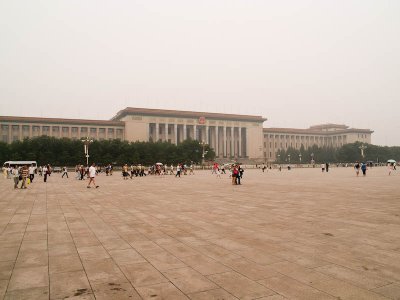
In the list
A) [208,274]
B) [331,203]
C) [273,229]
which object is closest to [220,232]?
[273,229]

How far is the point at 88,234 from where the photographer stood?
705 centimetres

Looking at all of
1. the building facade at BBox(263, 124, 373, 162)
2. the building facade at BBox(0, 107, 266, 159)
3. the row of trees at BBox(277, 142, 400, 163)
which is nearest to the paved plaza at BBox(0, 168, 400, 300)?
the building facade at BBox(0, 107, 266, 159)

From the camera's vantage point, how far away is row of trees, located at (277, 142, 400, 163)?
368 feet

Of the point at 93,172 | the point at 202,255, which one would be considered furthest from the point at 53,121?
the point at 202,255

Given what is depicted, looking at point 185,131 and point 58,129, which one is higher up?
point 185,131

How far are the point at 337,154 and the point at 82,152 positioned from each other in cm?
8886

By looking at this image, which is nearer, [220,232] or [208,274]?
[208,274]

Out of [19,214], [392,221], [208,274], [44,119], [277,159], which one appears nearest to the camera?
[208,274]

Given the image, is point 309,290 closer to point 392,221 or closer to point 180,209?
point 392,221

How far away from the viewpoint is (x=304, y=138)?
13950 cm

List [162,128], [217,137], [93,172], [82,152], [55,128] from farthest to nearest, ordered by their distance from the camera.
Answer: [217,137]
[162,128]
[55,128]
[82,152]
[93,172]

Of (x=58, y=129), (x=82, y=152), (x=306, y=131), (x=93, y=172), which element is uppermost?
(x=306, y=131)

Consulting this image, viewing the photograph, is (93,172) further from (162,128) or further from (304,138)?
(304,138)

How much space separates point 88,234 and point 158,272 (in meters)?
3.15
